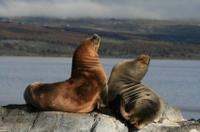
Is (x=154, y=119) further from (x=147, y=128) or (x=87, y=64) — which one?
(x=87, y=64)

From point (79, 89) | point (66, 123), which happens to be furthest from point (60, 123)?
point (79, 89)

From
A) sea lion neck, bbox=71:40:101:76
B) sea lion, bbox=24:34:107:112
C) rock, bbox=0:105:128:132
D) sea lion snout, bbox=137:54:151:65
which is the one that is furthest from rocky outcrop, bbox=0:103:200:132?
sea lion snout, bbox=137:54:151:65

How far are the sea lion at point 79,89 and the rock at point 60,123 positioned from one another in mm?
188

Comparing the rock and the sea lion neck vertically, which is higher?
the sea lion neck

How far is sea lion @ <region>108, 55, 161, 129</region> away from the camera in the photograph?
43.3ft

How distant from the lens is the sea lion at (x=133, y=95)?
13188 millimetres

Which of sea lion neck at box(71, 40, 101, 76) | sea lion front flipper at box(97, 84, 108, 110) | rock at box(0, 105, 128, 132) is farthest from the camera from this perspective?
sea lion neck at box(71, 40, 101, 76)

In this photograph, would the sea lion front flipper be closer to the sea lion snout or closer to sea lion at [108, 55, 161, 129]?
sea lion at [108, 55, 161, 129]

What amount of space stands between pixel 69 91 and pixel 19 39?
538 ft

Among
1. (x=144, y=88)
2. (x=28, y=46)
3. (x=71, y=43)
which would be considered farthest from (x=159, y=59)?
→ (x=144, y=88)

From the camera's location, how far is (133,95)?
13.4m

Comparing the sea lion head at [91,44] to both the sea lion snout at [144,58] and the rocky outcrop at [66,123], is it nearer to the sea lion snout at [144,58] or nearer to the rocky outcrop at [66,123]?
the sea lion snout at [144,58]

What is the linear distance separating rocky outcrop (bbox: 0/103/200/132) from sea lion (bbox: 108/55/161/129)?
0.67ft

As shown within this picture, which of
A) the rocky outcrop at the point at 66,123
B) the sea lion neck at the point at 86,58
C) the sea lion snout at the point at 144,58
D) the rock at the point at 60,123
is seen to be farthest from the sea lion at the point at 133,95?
the sea lion neck at the point at 86,58
